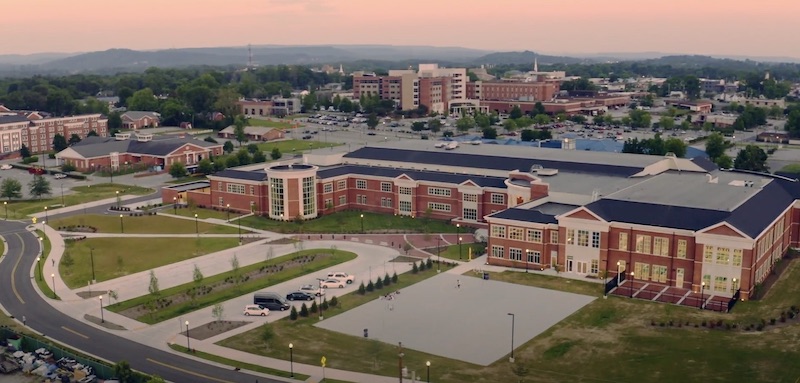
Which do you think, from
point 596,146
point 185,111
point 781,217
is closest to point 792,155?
point 596,146

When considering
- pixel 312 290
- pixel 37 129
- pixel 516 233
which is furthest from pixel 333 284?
pixel 37 129

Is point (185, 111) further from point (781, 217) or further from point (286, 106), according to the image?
point (781, 217)

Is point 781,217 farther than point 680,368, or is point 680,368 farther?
point 781,217

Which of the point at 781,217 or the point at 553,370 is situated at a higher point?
the point at 781,217

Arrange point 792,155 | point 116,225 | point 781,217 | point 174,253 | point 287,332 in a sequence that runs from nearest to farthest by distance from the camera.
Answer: point 287,332 → point 781,217 → point 174,253 → point 116,225 → point 792,155

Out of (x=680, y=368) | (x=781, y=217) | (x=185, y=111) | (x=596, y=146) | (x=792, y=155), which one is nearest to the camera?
(x=680, y=368)

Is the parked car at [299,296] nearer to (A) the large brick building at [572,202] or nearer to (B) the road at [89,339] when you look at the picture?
(B) the road at [89,339]

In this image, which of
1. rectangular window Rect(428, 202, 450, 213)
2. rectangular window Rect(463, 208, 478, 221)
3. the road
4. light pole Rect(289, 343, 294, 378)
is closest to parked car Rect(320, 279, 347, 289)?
light pole Rect(289, 343, 294, 378)
